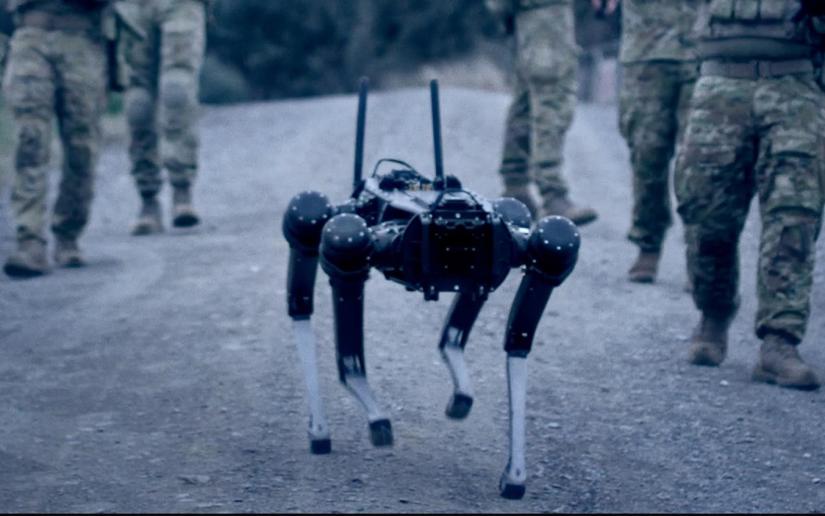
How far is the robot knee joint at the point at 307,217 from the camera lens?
15.7 ft

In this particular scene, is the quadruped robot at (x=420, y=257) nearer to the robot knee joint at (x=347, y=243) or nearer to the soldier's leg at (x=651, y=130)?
the robot knee joint at (x=347, y=243)

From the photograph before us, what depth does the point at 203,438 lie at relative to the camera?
5172 millimetres

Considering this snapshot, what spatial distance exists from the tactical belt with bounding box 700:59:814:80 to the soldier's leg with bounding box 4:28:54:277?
4.52m

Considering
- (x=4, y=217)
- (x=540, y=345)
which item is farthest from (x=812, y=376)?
(x=4, y=217)

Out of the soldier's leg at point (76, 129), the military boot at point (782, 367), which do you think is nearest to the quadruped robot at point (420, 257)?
the military boot at point (782, 367)

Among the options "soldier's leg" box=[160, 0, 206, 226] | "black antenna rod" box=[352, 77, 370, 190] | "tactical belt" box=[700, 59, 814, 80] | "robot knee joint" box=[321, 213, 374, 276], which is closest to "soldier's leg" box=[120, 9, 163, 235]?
"soldier's leg" box=[160, 0, 206, 226]

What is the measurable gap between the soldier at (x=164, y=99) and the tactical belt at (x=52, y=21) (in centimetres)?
117

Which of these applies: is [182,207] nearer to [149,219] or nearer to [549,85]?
[149,219]

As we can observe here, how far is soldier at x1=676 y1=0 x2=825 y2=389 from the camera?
243 inches

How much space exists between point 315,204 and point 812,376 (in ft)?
8.42

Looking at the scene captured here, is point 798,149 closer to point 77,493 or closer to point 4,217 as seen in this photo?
point 77,493

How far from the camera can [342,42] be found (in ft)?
115

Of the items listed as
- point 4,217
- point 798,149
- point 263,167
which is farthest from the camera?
point 263,167

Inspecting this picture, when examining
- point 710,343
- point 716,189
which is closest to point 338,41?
point 710,343
